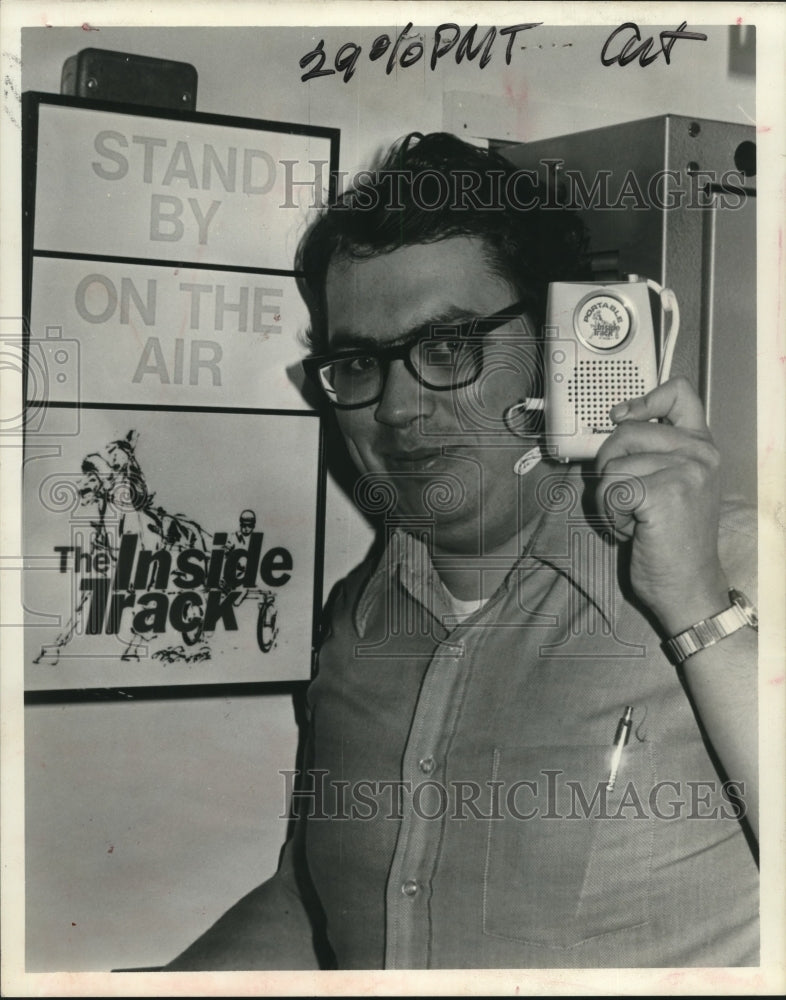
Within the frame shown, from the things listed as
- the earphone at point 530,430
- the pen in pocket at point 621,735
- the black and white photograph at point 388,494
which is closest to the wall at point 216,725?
the black and white photograph at point 388,494

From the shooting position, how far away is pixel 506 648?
1161 mm

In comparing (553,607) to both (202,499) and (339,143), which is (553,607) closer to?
(202,499)

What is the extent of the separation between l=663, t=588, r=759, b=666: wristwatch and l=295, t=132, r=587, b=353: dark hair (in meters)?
0.41

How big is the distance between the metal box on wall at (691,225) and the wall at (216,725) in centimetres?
3

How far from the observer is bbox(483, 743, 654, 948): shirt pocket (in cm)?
113

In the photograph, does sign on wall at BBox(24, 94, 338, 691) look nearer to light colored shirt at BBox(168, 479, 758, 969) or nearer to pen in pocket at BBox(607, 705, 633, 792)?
light colored shirt at BBox(168, 479, 758, 969)

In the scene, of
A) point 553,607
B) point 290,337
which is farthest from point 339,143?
point 553,607

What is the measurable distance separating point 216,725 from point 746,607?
0.67 m

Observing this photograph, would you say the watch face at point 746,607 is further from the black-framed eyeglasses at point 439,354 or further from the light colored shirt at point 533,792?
the black-framed eyeglasses at point 439,354

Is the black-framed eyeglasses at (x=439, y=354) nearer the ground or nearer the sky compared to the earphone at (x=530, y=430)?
nearer the sky

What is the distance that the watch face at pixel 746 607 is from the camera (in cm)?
115

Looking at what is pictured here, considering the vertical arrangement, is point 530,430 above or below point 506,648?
above

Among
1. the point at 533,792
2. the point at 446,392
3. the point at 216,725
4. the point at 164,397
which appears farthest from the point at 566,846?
the point at 164,397

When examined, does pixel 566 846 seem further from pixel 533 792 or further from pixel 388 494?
pixel 388 494
